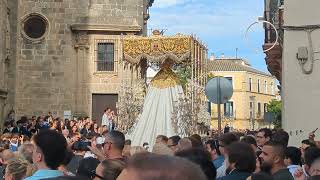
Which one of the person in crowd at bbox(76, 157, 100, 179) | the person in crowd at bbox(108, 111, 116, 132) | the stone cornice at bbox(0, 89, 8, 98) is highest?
the stone cornice at bbox(0, 89, 8, 98)

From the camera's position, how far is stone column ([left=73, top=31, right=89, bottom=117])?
33.9 metres

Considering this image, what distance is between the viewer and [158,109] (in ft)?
68.3

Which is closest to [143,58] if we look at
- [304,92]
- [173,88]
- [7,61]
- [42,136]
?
[173,88]

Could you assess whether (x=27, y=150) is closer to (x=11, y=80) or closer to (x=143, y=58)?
(x=143, y=58)

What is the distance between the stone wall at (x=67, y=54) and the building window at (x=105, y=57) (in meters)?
0.35

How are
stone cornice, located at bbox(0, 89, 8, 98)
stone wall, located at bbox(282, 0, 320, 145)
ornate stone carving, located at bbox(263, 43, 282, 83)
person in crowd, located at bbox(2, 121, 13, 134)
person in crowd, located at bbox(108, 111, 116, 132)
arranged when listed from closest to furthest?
1. stone wall, located at bbox(282, 0, 320, 145)
2. ornate stone carving, located at bbox(263, 43, 282, 83)
3. person in crowd, located at bbox(2, 121, 13, 134)
4. person in crowd, located at bbox(108, 111, 116, 132)
5. stone cornice, located at bbox(0, 89, 8, 98)

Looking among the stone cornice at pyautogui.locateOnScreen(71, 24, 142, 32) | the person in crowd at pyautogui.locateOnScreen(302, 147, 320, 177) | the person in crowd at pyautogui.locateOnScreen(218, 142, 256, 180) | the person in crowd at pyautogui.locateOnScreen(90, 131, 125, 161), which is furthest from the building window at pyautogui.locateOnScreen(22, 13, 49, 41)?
the person in crowd at pyautogui.locateOnScreen(218, 142, 256, 180)

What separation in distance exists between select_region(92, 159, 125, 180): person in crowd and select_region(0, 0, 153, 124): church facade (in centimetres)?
2800

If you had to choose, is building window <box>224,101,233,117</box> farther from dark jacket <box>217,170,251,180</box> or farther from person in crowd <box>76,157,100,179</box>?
dark jacket <box>217,170,251,180</box>

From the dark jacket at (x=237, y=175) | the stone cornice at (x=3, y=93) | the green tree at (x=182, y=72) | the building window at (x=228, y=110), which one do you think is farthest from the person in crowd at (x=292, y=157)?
the building window at (x=228, y=110)

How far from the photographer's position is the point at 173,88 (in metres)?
21.3

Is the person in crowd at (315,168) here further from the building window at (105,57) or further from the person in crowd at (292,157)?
the building window at (105,57)

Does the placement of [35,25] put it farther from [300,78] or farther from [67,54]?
[300,78]

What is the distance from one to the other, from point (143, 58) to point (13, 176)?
642 inches
